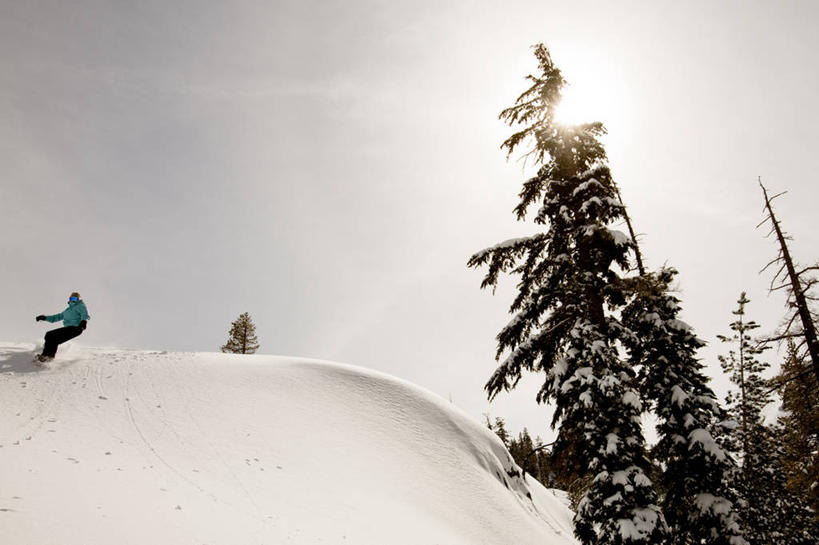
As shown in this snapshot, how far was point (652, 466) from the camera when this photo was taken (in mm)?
8898

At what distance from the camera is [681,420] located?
36.1 feet

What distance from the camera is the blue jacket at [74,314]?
40.4 ft

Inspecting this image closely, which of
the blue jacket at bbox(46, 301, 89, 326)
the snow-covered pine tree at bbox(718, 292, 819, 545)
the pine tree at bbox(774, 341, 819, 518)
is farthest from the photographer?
the snow-covered pine tree at bbox(718, 292, 819, 545)

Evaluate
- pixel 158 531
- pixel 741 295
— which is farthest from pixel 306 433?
pixel 741 295

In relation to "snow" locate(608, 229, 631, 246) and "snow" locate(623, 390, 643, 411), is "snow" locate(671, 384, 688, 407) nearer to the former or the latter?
"snow" locate(623, 390, 643, 411)

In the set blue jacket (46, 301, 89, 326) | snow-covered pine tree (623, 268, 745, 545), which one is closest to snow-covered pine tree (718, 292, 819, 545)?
snow-covered pine tree (623, 268, 745, 545)

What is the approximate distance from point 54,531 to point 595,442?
9.15 meters

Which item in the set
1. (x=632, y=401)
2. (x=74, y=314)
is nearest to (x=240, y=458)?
(x=74, y=314)

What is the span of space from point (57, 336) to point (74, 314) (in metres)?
0.88

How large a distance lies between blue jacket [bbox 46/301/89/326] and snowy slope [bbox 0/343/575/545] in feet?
4.49

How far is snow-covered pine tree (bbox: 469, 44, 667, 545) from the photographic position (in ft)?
26.8

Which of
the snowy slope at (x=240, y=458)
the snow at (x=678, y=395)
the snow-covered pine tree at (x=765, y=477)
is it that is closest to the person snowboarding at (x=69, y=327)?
the snowy slope at (x=240, y=458)

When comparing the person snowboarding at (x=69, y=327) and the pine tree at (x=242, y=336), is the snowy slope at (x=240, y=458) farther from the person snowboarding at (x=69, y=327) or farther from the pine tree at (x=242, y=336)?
the pine tree at (x=242, y=336)

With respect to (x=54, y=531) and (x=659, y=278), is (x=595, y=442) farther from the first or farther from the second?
(x=54, y=531)
